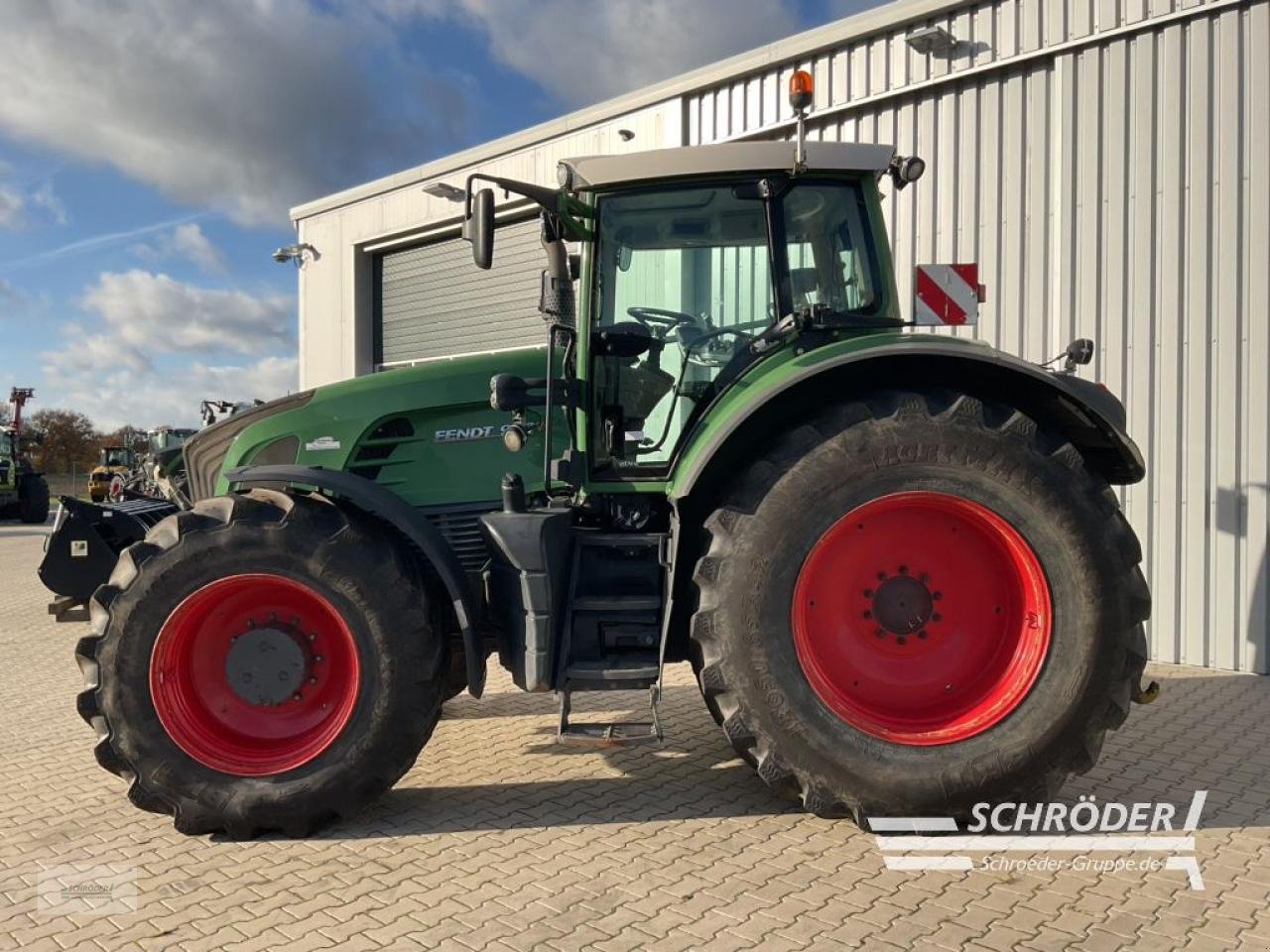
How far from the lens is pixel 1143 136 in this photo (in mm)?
6035

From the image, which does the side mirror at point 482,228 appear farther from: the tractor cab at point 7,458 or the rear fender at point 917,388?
the tractor cab at point 7,458

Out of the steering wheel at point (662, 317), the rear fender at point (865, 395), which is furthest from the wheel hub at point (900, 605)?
the steering wheel at point (662, 317)

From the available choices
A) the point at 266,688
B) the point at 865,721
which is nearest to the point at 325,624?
the point at 266,688

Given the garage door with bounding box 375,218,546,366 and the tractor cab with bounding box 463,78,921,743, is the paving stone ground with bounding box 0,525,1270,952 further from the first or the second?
the garage door with bounding box 375,218,546,366

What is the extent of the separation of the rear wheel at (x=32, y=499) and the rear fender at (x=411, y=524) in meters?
23.4

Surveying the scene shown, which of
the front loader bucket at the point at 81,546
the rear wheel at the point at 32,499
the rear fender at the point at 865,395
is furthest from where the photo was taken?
the rear wheel at the point at 32,499

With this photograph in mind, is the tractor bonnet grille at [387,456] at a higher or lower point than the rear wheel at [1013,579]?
higher

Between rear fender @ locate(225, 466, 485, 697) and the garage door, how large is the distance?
6.52 m

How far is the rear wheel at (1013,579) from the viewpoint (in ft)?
9.83

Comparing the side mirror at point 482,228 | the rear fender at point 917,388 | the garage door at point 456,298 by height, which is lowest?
the rear fender at point 917,388

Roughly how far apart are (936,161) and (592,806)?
5.62 metres

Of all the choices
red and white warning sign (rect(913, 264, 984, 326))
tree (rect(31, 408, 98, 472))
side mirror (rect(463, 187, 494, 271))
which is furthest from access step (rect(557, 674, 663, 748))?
tree (rect(31, 408, 98, 472))

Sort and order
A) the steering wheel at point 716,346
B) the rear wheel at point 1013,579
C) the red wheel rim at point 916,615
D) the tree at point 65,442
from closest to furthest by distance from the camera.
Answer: the rear wheel at point 1013,579 < the red wheel rim at point 916,615 < the steering wheel at point 716,346 < the tree at point 65,442

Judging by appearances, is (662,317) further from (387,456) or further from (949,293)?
(949,293)
